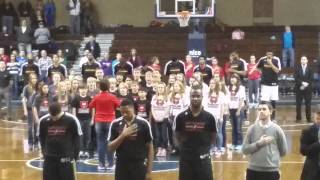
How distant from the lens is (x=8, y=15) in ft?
101

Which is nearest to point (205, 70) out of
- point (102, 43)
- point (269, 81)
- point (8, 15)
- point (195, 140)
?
point (269, 81)

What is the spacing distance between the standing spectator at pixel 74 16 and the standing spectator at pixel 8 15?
97.3 inches

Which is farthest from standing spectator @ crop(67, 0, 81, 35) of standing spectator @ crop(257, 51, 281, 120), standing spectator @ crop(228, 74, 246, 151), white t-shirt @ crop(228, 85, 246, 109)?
white t-shirt @ crop(228, 85, 246, 109)

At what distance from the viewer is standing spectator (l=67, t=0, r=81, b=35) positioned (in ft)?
96.9

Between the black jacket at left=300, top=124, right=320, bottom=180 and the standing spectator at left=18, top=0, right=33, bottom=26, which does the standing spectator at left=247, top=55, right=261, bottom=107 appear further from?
the standing spectator at left=18, top=0, right=33, bottom=26

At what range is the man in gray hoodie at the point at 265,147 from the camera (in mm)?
8625

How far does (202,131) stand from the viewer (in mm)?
8906

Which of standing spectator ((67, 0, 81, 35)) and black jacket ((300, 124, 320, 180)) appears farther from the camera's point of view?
standing spectator ((67, 0, 81, 35))

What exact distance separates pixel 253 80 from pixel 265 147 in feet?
42.8

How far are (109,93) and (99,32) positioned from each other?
18.1 m

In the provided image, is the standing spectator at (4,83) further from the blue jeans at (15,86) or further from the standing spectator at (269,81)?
the standing spectator at (269,81)

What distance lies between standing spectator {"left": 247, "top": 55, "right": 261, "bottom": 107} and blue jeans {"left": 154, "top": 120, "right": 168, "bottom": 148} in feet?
23.4

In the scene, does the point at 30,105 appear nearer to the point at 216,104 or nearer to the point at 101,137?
the point at 101,137

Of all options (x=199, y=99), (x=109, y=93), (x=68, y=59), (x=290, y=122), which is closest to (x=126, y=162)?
(x=199, y=99)
